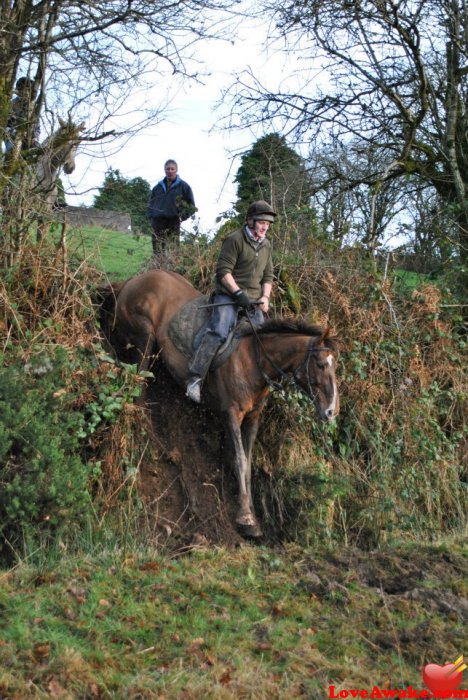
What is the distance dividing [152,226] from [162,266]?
4.45 ft

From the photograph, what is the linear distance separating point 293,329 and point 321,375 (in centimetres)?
68

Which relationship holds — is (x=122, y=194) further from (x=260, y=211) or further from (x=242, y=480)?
(x=242, y=480)

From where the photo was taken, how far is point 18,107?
364 inches

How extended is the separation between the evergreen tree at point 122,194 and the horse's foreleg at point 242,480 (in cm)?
289

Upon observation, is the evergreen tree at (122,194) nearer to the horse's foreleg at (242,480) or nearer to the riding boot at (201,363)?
the riding boot at (201,363)

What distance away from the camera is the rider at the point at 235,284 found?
26.4 feet

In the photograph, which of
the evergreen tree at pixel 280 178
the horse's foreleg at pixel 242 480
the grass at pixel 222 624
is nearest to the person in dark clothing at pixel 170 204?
the evergreen tree at pixel 280 178

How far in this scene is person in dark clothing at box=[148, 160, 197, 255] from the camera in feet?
37.2

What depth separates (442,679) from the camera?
15.7 feet

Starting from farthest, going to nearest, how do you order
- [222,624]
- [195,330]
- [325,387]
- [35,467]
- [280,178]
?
[280,178], [195,330], [325,387], [35,467], [222,624]

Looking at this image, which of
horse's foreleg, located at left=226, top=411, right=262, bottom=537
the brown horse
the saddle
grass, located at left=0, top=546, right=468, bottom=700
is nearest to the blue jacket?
the brown horse

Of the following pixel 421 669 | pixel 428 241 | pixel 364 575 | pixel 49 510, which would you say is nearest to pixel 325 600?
pixel 364 575

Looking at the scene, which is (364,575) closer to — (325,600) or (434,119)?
(325,600)

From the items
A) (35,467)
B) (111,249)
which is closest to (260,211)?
(111,249)
